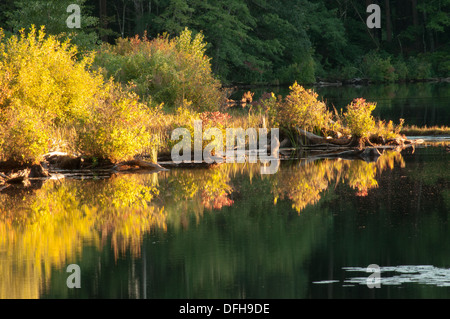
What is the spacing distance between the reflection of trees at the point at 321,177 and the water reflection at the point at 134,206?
0.06 feet

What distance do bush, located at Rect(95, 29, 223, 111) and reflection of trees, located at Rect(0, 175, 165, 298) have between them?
13254mm

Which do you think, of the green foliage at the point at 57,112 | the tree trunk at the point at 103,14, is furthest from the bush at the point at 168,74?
the tree trunk at the point at 103,14

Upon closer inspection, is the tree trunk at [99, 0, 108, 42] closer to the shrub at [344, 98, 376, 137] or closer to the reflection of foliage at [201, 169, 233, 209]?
the shrub at [344, 98, 376, 137]

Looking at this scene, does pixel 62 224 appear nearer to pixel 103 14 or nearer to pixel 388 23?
pixel 103 14

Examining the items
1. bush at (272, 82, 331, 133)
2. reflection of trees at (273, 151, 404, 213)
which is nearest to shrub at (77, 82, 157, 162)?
reflection of trees at (273, 151, 404, 213)

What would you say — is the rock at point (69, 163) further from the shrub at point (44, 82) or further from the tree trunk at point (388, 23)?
the tree trunk at point (388, 23)

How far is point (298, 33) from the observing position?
73875 mm

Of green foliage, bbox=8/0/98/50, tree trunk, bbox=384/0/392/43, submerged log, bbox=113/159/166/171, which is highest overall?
tree trunk, bbox=384/0/392/43

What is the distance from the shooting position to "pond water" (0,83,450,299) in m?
9.62

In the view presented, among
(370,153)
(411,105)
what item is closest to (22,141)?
(370,153)

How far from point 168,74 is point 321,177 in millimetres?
15020

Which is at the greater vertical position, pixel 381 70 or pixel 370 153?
pixel 381 70

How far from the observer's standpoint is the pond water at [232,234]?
9625 millimetres

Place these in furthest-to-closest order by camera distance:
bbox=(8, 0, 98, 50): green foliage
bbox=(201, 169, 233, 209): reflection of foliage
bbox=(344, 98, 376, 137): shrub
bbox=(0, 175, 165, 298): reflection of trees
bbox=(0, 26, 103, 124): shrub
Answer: bbox=(8, 0, 98, 50): green foliage → bbox=(344, 98, 376, 137): shrub → bbox=(0, 26, 103, 124): shrub → bbox=(201, 169, 233, 209): reflection of foliage → bbox=(0, 175, 165, 298): reflection of trees
